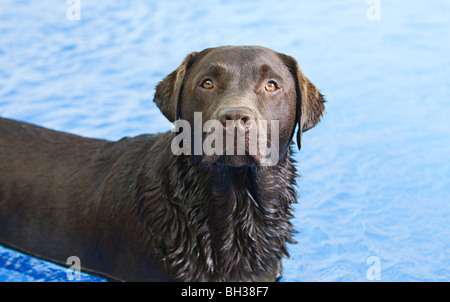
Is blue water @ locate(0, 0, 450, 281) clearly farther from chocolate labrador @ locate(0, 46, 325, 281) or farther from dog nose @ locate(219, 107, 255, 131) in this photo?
dog nose @ locate(219, 107, 255, 131)

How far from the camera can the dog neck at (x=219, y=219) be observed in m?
3.32

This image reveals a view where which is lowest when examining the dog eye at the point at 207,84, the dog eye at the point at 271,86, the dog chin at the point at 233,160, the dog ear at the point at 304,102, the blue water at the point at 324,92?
the blue water at the point at 324,92

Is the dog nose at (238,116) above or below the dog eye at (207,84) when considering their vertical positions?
below

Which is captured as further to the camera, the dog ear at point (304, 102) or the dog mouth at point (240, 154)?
the dog ear at point (304, 102)

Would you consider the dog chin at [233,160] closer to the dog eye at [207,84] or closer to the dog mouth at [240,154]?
the dog mouth at [240,154]

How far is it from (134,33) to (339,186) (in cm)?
467

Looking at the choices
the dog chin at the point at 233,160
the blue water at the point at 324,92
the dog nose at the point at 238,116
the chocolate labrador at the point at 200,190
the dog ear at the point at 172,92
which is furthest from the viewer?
the blue water at the point at 324,92

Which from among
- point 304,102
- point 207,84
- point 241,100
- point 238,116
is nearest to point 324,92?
point 304,102

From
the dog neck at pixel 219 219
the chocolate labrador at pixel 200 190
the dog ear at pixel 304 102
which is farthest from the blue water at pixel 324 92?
the dog ear at pixel 304 102

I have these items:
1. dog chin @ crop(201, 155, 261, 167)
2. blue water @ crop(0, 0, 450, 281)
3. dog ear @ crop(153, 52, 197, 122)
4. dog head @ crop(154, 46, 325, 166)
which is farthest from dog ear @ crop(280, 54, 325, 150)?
blue water @ crop(0, 0, 450, 281)

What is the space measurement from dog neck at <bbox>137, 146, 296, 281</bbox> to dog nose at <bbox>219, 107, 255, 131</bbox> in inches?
16.2

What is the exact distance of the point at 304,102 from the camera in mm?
3385

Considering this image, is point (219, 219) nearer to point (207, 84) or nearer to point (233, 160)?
point (233, 160)

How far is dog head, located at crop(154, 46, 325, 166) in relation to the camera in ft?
9.83
